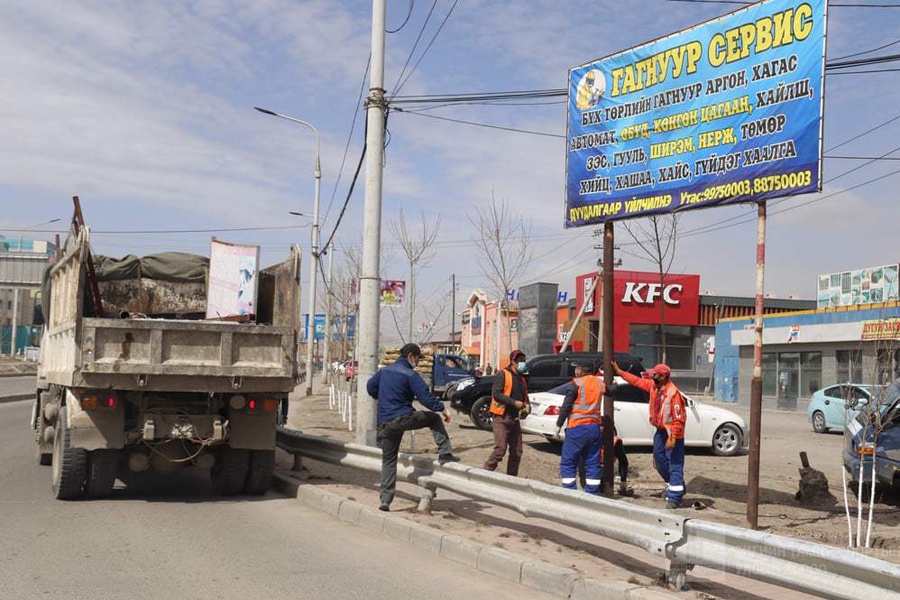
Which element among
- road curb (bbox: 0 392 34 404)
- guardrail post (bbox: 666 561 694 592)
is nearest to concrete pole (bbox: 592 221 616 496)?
guardrail post (bbox: 666 561 694 592)

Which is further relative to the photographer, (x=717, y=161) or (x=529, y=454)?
(x=529, y=454)

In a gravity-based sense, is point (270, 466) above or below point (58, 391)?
below

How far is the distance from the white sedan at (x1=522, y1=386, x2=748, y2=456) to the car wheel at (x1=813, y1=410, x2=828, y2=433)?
30.5 feet

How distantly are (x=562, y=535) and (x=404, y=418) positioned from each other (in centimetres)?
201

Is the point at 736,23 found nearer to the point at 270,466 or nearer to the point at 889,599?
the point at 889,599

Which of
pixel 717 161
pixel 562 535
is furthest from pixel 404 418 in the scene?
pixel 717 161

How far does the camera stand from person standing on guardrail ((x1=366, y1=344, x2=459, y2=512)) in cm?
888

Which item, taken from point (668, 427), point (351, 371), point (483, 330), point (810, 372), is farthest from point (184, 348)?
point (483, 330)

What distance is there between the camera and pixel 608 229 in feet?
35.7

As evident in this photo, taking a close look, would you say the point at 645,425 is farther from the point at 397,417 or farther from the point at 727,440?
the point at 397,417

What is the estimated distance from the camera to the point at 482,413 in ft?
63.5

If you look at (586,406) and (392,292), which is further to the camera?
(392,292)

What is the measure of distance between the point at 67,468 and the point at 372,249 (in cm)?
499

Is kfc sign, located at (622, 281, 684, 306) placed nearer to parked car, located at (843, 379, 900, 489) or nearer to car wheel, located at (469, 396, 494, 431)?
car wheel, located at (469, 396, 494, 431)
